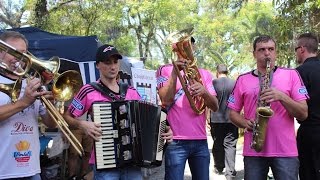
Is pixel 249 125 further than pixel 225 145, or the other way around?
pixel 225 145

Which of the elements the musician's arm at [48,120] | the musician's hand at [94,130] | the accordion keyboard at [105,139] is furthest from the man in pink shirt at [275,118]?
the musician's arm at [48,120]

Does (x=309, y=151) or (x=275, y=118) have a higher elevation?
(x=275, y=118)

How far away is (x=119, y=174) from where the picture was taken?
3.64 m

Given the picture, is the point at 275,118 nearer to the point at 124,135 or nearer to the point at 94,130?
the point at 124,135

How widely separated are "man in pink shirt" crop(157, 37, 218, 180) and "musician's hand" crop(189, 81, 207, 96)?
0.16ft

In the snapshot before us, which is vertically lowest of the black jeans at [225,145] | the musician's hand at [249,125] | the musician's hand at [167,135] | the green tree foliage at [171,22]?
the black jeans at [225,145]

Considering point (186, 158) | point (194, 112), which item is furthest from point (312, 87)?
point (186, 158)

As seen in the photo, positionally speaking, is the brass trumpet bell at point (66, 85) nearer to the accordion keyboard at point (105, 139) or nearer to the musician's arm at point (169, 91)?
the accordion keyboard at point (105, 139)

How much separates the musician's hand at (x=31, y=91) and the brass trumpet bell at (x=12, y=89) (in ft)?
0.37

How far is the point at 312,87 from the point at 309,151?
680 millimetres

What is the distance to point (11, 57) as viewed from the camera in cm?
310

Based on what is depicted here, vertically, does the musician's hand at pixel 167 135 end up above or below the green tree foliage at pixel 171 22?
below

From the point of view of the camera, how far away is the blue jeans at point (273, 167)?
3869 mm

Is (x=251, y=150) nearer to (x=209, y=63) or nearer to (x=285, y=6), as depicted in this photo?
(x=285, y=6)
